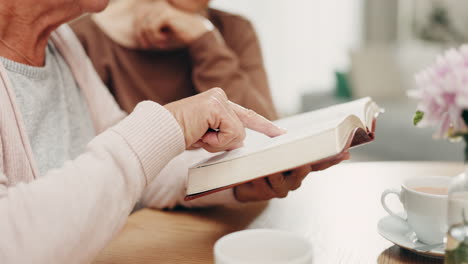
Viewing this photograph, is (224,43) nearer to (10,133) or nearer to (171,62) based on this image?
(171,62)

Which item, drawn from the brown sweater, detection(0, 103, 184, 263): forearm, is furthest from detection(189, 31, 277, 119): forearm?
detection(0, 103, 184, 263): forearm

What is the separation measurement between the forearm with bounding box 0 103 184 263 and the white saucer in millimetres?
344

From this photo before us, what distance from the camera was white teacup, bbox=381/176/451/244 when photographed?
2.04ft

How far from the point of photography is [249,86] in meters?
1.41

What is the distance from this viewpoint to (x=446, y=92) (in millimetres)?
457

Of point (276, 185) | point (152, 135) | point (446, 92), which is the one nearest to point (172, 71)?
point (276, 185)

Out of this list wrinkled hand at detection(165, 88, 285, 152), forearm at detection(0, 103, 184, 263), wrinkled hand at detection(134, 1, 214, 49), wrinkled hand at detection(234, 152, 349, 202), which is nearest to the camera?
forearm at detection(0, 103, 184, 263)

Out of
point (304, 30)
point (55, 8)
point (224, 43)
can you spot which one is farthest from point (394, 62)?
point (55, 8)

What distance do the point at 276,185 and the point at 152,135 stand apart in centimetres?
27

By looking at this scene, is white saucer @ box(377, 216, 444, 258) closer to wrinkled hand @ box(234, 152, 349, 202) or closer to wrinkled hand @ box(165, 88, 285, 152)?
wrinkled hand @ box(234, 152, 349, 202)

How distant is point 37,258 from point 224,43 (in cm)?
108

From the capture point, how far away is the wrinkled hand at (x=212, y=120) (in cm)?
67

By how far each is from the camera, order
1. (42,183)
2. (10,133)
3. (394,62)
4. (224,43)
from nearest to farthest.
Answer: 1. (42,183)
2. (10,133)
3. (224,43)
4. (394,62)

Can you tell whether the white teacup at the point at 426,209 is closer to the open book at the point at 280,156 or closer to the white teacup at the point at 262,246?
the open book at the point at 280,156
